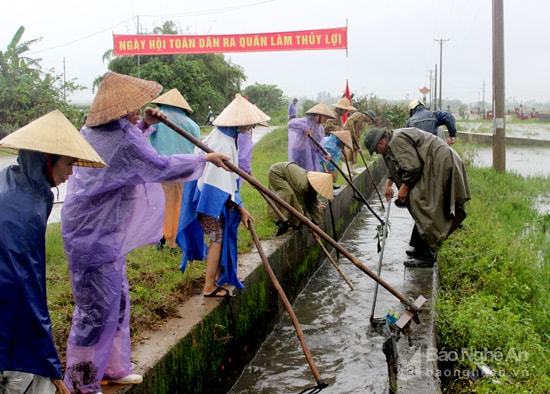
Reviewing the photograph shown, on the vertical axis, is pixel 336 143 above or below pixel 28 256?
above

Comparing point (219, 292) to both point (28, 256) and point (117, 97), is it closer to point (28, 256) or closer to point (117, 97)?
point (117, 97)

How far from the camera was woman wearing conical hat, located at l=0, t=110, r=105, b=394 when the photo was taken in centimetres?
221

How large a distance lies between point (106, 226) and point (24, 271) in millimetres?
875

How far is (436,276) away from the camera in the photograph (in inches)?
229

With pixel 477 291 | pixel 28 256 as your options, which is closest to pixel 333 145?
pixel 477 291

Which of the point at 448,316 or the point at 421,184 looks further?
the point at 421,184

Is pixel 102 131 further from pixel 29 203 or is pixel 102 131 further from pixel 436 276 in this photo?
pixel 436 276

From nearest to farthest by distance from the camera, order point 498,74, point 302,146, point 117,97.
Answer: point 117,97 → point 302,146 → point 498,74

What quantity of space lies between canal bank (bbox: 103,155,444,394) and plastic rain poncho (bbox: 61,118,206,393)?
6.8 inches

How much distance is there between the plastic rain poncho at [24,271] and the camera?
86.8 inches

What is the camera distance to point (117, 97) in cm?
320

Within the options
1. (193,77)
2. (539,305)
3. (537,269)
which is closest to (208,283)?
(539,305)

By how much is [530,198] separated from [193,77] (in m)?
17.2

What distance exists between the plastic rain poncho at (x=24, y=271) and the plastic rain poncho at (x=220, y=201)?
222cm
